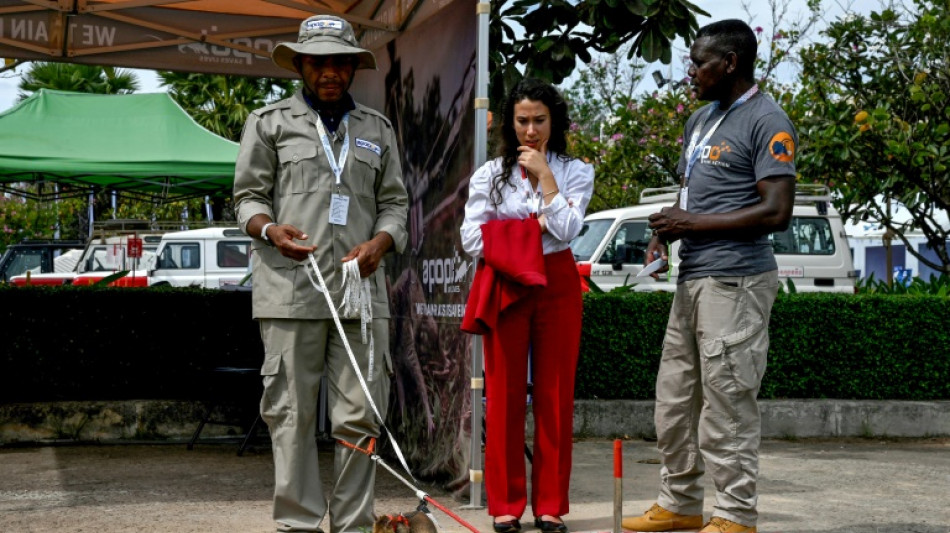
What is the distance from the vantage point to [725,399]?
4.60 m

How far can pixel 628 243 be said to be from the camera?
15023mm

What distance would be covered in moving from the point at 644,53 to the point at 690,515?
309 centimetres

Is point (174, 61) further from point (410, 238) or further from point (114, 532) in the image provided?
point (114, 532)

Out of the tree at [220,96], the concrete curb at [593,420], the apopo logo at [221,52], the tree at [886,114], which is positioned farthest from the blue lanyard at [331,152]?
the tree at [220,96]

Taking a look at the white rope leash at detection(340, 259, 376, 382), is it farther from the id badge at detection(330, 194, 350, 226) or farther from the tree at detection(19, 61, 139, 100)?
the tree at detection(19, 61, 139, 100)

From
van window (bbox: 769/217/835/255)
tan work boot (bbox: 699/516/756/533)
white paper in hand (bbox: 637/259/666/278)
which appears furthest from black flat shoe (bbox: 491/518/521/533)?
van window (bbox: 769/217/835/255)

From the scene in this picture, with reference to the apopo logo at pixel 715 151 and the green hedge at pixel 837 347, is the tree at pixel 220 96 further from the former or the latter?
the apopo logo at pixel 715 151

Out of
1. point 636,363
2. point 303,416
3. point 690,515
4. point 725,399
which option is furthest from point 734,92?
point 636,363

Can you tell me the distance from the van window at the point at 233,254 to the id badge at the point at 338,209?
19.0 meters

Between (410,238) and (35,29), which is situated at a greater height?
(35,29)

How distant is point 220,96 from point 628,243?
19380 mm

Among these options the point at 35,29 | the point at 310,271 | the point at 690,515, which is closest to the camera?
the point at 310,271

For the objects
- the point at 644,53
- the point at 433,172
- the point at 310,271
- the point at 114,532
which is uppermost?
the point at 644,53

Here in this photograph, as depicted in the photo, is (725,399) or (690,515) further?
(690,515)
